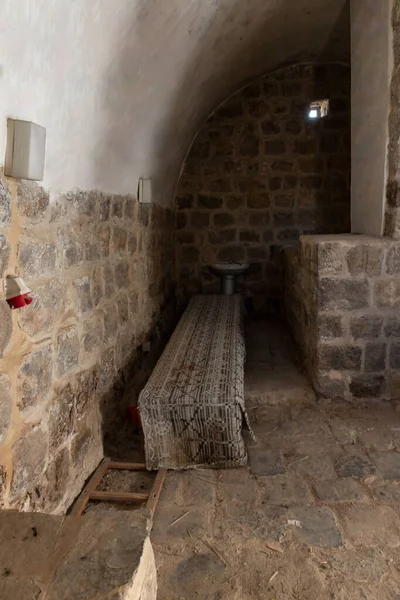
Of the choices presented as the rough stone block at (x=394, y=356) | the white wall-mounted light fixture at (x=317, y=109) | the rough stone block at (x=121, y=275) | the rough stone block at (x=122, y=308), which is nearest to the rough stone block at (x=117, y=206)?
the rough stone block at (x=121, y=275)

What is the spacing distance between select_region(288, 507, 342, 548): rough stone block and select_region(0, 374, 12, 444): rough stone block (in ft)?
3.70

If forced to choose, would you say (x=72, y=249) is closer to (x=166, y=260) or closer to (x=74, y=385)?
(x=74, y=385)

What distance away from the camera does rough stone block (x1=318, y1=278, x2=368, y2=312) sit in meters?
2.85

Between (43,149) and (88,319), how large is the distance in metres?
0.92

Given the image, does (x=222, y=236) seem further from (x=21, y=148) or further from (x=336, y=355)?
(x=21, y=148)

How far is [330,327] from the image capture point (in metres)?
2.90

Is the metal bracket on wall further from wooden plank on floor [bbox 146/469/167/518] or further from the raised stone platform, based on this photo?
the raised stone platform

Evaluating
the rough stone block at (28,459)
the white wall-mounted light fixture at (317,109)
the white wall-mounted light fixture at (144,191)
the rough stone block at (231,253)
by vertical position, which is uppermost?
the white wall-mounted light fixture at (317,109)

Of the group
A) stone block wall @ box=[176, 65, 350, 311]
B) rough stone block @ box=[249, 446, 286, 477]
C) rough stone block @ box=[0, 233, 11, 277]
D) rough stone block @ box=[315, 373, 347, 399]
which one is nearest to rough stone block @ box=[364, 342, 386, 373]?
rough stone block @ box=[315, 373, 347, 399]

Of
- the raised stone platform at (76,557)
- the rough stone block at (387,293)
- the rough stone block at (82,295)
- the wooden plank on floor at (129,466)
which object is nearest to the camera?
the raised stone platform at (76,557)

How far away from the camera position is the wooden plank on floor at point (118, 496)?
2.05m

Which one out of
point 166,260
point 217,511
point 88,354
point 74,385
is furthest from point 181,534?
point 166,260

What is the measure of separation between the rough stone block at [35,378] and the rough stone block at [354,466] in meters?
1.39

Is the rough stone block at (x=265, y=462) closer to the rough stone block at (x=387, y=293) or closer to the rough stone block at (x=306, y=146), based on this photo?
the rough stone block at (x=387, y=293)
